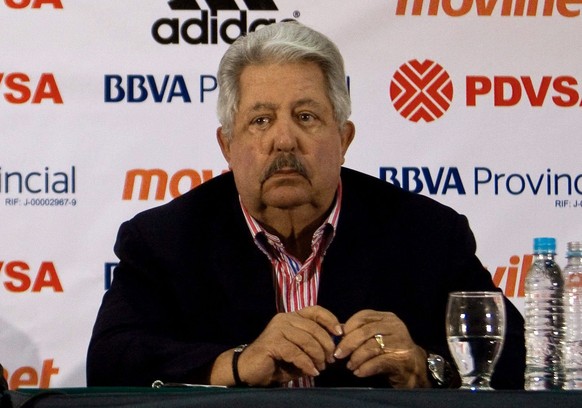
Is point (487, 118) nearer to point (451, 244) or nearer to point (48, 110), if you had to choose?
point (451, 244)

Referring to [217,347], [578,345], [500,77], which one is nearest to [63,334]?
[217,347]

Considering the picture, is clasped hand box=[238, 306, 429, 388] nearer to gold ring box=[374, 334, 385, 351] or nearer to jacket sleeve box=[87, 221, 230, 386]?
gold ring box=[374, 334, 385, 351]

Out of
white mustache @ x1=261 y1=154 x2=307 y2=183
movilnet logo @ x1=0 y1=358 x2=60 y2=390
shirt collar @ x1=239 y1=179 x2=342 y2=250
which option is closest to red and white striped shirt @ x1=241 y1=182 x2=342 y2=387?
A: shirt collar @ x1=239 y1=179 x2=342 y2=250

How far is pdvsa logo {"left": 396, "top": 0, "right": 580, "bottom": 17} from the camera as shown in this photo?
3383 millimetres

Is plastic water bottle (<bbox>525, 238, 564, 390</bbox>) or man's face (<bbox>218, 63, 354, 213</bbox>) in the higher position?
man's face (<bbox>218, 63, 354, 213</bbox>)

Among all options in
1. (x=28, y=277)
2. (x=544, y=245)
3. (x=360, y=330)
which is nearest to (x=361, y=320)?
(x=360, y=330)

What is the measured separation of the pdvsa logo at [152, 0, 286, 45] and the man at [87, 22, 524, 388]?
866 mm

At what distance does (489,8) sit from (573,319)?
1711mm

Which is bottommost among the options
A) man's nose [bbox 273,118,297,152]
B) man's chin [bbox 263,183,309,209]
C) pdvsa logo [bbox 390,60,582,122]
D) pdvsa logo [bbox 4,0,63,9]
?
man's chin [bbox 263,183,309,209]

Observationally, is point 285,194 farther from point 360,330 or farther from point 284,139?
point 360,330

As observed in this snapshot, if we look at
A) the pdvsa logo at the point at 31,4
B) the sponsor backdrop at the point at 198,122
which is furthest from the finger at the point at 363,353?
the pdvsa logo at the point at 31,4

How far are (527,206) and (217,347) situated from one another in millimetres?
1613

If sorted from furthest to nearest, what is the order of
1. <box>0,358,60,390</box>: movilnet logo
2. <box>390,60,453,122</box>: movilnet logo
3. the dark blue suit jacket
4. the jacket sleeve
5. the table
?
<box>390,60,453,122</box>: movilnet logo, <box>0,358,60,390</box>: movilnet logo, the dark blue suit jacket, the jacket sleeve, the table

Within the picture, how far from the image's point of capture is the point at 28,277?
10.6 feet
